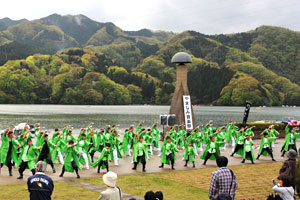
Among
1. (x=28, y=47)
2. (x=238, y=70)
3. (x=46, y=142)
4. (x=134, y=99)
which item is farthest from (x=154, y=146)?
(x=28, y=47)

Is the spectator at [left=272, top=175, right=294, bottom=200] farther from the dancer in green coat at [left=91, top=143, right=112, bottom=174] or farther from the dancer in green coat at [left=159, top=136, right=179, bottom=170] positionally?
the dancer in green coat at [left=159, top=136, right=179, bottom=170]

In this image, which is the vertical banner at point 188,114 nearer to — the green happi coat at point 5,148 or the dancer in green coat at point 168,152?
the dancer in green coat at point 168,152

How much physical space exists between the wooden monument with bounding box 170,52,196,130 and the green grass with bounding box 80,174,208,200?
39.5ft

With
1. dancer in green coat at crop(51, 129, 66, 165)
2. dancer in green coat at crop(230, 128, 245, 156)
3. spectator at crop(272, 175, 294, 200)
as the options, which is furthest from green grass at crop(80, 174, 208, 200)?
dancer in green coat at crop(230, 128, 245, 156)

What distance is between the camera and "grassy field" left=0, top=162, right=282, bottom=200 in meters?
9.65

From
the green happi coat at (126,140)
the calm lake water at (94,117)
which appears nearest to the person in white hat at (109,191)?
the green happi coat at (126,140)

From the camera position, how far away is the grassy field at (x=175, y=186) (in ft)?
31.7

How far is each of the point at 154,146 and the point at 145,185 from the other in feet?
34.1

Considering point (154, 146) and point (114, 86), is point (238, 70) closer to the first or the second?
point (114, 86)

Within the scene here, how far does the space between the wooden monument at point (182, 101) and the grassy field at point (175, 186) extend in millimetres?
10234

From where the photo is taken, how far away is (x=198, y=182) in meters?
11.7

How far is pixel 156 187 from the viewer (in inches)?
426

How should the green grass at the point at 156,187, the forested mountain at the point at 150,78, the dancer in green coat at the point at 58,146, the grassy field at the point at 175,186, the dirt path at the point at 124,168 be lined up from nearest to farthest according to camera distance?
the grassy field at the point at 175,186, the green grass at the point at 156,187, the dirt path at the point at 124,168, the dancer in green coat at the point at 58,146, the forested mountain at the point at 150,78

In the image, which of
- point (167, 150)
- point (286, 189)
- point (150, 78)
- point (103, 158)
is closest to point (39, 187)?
point (286, 189)
